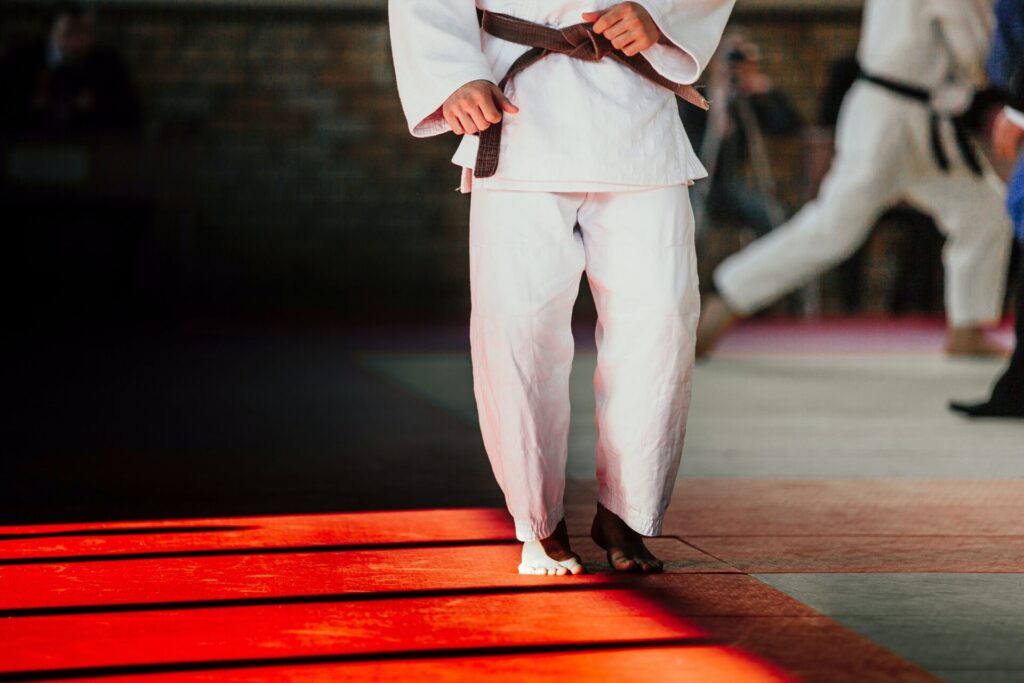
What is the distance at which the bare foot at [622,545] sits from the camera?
2.65 meters

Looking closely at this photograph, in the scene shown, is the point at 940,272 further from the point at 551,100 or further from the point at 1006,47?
the point at 551,100

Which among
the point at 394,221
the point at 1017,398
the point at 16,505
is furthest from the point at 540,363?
the point at 394,221

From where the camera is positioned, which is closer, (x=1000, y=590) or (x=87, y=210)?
(x=1000, y=590)

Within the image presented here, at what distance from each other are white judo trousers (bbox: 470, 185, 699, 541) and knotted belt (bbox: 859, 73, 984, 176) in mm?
3975

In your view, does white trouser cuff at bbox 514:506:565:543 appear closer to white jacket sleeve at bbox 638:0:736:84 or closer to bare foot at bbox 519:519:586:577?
bare foot at bbox 519:519:586:577

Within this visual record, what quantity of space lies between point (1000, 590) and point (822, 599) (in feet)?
0.99

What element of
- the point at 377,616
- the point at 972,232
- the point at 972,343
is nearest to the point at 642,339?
the point at 377,616

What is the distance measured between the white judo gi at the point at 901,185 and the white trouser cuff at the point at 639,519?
3953 millimetres

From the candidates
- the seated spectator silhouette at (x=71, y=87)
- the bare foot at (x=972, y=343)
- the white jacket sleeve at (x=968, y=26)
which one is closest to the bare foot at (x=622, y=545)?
the white jacket sleeve at (x=968, y=26)

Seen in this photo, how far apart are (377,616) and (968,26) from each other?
445 centimetres

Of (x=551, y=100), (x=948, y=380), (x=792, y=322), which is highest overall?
(x=551, y=100)

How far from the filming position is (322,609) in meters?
2.35

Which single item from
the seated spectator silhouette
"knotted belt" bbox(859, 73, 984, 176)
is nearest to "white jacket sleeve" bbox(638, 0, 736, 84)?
"knotted belt" bbox(859, 73, 984, 176)

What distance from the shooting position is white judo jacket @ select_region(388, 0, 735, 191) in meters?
2.57
